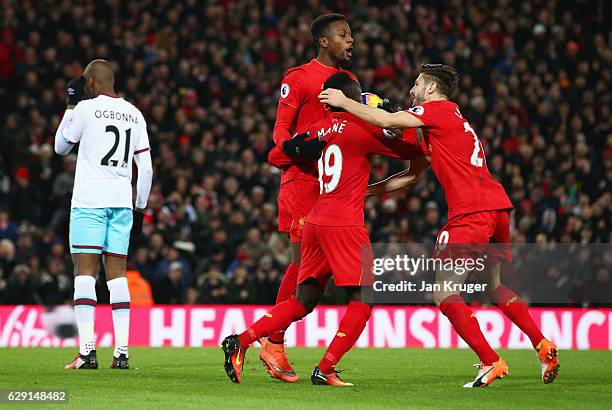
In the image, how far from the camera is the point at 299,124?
8391 millimetres

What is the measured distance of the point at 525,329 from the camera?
7.83m

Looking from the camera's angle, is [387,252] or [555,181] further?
[555,181]

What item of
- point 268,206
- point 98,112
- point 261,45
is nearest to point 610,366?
point 98,112

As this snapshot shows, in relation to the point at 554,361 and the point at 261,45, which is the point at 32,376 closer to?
the point at 554,361

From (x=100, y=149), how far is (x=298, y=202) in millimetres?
1602

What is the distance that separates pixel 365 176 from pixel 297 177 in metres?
0.96

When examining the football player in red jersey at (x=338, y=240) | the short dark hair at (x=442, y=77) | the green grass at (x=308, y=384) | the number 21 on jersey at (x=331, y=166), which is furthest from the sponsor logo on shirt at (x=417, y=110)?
the green grass at (x=308, y=384)

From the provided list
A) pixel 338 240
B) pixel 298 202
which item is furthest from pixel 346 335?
pixel 298 202

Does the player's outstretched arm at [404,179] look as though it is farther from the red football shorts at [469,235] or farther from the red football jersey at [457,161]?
the red football shorts at [469,235]

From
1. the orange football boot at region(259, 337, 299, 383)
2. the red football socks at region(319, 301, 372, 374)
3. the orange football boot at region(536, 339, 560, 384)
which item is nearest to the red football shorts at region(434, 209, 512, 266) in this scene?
the red football socks at region(319, 301, 372, 374)

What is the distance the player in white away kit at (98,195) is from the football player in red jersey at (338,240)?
1.64 metres

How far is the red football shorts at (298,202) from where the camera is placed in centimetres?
838

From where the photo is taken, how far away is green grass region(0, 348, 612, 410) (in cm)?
654

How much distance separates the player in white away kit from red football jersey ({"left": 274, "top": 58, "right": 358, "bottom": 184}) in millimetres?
1388
